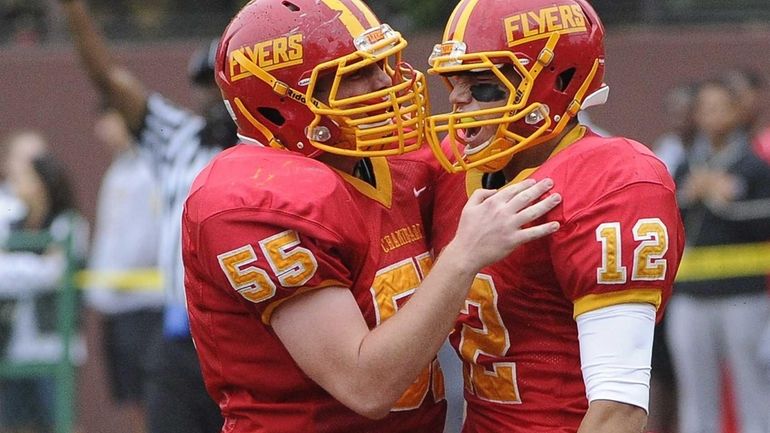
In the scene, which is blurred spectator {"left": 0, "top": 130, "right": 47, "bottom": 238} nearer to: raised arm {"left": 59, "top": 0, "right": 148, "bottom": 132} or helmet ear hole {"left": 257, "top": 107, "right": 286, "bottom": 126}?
raised arm {"left": 59, "top": 0, "right": 148, "bottom": 132}

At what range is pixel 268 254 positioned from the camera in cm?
277

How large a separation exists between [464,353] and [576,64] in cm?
65

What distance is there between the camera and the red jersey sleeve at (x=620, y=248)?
272 cm

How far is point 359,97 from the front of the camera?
296 centimetres

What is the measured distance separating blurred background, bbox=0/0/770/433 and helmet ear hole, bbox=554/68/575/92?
4.88m

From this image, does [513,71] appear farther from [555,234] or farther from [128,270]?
[128,270]

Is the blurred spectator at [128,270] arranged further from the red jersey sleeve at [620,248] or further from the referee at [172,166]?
the red jersey sleeve at [620,248]

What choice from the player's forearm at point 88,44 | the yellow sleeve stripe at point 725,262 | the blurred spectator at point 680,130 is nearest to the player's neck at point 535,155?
the player's forearm at point 88,44

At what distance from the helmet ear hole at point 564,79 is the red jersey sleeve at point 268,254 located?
576 millimetres

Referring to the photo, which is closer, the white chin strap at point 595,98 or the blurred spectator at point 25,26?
the white chin strap at point 595,98

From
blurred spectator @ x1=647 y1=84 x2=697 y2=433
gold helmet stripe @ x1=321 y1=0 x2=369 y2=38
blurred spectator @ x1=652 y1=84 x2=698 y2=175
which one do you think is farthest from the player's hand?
blurred spectator @ x1=647 y1=84 x2=697 y2=433

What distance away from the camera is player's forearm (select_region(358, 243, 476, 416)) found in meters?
2.71

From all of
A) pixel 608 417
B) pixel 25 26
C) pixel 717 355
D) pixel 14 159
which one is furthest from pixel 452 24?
pixel 25 26

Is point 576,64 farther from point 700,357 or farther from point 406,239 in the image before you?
point 700,357
